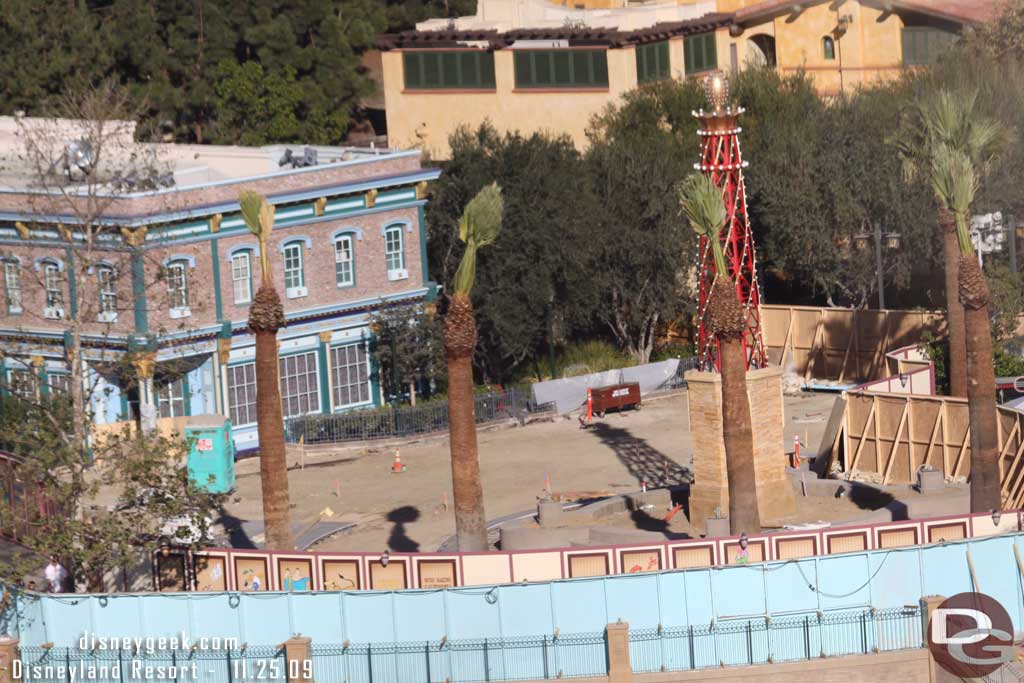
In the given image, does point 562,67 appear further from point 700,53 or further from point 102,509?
point 102,509

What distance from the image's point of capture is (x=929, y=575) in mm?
30734

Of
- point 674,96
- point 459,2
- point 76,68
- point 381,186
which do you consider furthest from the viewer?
point 459,2

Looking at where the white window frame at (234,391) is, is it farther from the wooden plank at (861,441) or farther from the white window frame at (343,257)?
the wooden plank at (861,441)

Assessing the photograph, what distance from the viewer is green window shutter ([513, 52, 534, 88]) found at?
2827 inches

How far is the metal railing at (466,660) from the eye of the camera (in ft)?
98.1

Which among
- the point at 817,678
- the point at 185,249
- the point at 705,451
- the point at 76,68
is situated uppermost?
the point at 76,68

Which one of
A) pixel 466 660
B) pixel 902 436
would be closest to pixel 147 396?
pixel 902 436

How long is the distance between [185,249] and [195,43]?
1460 inches

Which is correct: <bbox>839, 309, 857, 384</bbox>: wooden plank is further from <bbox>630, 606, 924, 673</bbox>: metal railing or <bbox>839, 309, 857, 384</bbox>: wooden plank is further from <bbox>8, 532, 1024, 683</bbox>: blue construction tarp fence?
<bbox>630, 606, 924, 673</bbox>: metal railing

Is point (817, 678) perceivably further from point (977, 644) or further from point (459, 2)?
point (459, 2)

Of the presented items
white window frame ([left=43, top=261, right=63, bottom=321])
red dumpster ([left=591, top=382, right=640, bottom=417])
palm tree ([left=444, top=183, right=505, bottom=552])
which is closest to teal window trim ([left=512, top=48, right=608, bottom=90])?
red dumpster ([left=591, top=382, right=640, bottom=417])

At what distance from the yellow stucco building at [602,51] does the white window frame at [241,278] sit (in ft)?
63.1

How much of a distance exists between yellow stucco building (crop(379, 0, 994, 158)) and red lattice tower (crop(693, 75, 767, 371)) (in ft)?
108

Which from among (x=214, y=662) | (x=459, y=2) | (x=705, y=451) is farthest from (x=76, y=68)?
(x=214, y=662)
